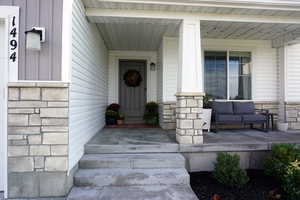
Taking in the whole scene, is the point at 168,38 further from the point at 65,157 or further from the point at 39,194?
the point at 39,194

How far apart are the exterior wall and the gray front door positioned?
211mm

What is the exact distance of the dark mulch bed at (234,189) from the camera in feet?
8.53

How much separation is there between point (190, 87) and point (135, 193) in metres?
1.89

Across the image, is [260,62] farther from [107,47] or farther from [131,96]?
[107,47]

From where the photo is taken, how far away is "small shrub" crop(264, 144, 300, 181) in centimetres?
273

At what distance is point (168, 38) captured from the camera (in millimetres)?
4938

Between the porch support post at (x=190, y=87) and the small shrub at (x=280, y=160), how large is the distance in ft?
3.54

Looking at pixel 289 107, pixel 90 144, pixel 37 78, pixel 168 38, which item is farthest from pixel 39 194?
pixel 289 107

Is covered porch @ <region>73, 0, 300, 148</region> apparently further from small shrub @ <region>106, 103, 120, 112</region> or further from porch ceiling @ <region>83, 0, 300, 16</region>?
small shrub @ <region>106, 103, 120, 112</region>

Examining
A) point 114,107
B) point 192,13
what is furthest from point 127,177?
point 114,107

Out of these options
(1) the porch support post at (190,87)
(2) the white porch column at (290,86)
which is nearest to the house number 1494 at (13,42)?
(1) the porch support post at (190,87)

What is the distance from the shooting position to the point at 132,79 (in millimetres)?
6414

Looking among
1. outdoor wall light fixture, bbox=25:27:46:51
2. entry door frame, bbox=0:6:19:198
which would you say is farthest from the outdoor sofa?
entry door frame, bbox=0:6:19:198

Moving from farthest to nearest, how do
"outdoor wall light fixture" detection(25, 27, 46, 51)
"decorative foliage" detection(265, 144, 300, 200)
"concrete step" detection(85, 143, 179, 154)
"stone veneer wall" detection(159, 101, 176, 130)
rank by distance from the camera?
"stone veneer wall" detection(159, 101, 176, 130) → "concrete step" detection(85, 143, 179, 154) → "decorative foliage" detection(265, 144, 300, 200) → "outdoor wall light fixture" detection(25, 27, 46, 51)
